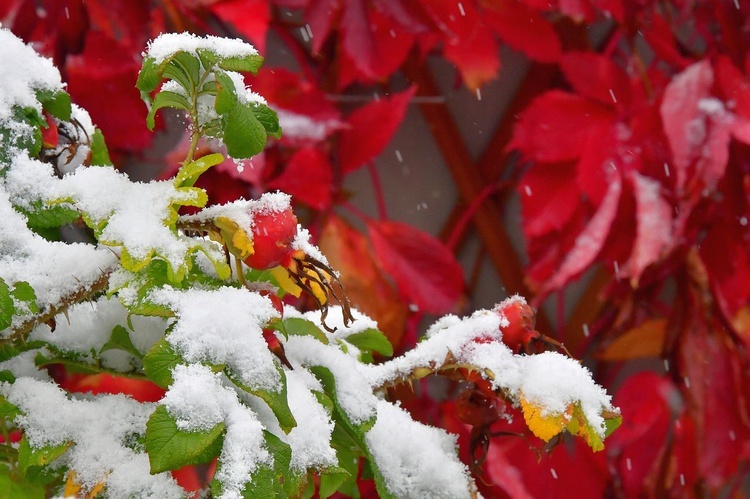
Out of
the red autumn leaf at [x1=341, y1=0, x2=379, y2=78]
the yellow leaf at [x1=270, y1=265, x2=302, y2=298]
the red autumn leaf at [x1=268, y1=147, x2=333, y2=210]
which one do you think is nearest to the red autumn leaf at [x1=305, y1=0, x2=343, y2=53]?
the red autumn leaf at [x1=341, y1=0, x2=379, y2=78]

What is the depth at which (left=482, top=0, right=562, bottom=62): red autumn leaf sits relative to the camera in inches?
30.5

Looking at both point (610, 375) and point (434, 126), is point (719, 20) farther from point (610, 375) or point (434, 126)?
point (610, 375)

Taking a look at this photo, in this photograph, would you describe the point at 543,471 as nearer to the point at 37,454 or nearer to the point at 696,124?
the point at 696,124

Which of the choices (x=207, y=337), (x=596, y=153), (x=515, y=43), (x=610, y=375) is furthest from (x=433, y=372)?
(x=610, y=375)

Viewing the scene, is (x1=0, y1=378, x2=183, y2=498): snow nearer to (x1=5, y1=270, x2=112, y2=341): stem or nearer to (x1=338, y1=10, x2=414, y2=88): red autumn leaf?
(x1=5, y1=270, x2=112, y2=341): stem

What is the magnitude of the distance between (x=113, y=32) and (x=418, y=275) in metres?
0.44

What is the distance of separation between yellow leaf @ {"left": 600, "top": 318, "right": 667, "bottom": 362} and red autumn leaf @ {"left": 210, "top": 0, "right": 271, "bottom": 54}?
550 mm

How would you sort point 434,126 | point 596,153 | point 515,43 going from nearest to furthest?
1. point 596,153
2. point 515,43
3. point 434,126

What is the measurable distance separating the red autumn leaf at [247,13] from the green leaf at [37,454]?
0.58m

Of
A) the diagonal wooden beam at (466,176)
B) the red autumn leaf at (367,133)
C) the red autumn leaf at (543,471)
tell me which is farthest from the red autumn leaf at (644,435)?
the red autumn leaf at (367,133)

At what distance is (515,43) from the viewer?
81cm

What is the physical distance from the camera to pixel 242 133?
0.26 m

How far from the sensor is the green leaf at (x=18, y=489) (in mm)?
287

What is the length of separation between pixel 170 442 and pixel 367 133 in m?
0.62
